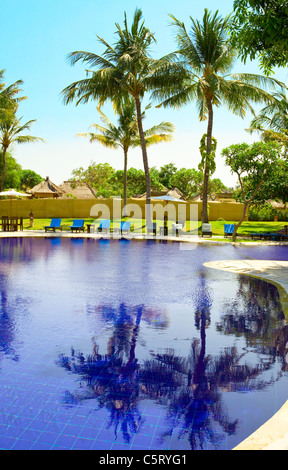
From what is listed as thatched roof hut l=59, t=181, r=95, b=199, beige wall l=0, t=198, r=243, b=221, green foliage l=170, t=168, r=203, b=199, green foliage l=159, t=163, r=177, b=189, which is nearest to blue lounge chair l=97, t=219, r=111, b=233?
beige wall l=0, t=198, r=243, b=221

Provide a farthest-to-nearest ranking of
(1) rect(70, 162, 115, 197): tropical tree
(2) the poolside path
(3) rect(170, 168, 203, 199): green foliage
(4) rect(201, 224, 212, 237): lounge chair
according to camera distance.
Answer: (1) rect(70, 162, 115, 197): tropical tree
(3) rect(170, 168, 203, 199): green foliage
(4) rect(201, 224, 212, 237): lounge chair
(2) the poolside path

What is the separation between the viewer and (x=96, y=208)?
40.2m

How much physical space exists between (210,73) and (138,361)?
2286 cm

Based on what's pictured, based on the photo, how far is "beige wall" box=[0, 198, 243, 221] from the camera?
1549 inches

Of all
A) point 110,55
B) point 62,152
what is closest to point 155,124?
point 110,55

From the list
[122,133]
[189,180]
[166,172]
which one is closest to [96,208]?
[122,133]

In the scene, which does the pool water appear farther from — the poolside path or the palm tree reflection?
the poolside path

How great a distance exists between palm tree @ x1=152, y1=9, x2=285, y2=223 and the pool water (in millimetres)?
16374

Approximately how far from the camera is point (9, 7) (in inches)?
741

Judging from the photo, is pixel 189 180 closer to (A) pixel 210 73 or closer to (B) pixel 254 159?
(A) pixel 210 73

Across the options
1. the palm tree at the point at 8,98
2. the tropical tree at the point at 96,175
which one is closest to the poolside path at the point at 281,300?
the palm tree at the point at 8,98

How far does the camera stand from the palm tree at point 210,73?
24.9 metres

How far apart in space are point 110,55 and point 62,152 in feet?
90.3

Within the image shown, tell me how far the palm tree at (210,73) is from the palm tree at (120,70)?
1311mm
